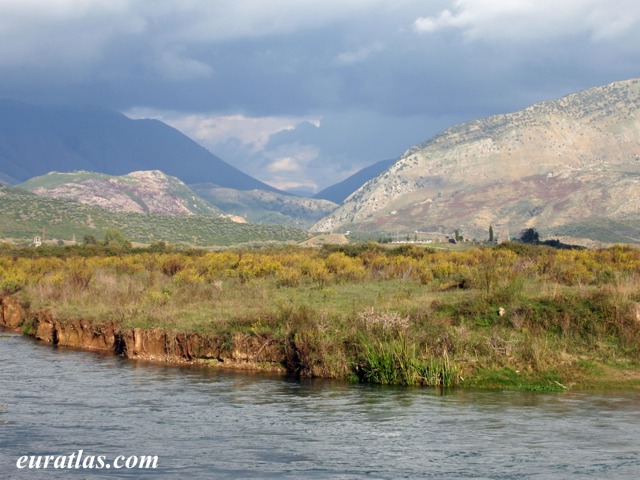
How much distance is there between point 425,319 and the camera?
34188mm

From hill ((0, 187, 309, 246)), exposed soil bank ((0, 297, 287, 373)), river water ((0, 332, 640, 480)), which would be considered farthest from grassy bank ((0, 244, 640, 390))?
hill ((0, 187, 309, 246))

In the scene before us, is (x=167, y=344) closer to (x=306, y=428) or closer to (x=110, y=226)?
(x=306, y=428)

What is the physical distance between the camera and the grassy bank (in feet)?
101

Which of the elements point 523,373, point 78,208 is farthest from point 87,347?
point 78,208

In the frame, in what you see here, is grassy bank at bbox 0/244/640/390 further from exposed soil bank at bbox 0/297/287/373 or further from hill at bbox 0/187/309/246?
hill at bbox 0/187/309/246

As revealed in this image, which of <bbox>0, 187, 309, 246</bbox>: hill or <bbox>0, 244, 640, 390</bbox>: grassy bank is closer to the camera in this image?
<bbox>0, 244, 640, 390</bbox>: grassy bank

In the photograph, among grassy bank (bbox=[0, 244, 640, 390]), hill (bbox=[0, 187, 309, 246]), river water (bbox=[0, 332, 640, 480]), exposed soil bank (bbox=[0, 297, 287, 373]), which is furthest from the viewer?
hill (bbox=[0, 187, 309, 246])

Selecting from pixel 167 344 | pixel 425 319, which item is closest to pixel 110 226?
pixel 167 344

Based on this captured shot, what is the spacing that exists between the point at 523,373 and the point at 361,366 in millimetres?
5563

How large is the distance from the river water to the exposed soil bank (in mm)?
1915

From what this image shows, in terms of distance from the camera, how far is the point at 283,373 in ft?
110

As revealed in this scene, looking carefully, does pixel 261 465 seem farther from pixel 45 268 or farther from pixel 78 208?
pixel 78 208

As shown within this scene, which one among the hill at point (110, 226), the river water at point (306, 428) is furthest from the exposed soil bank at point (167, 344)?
the hill at point (110, 226)

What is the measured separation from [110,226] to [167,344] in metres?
122
